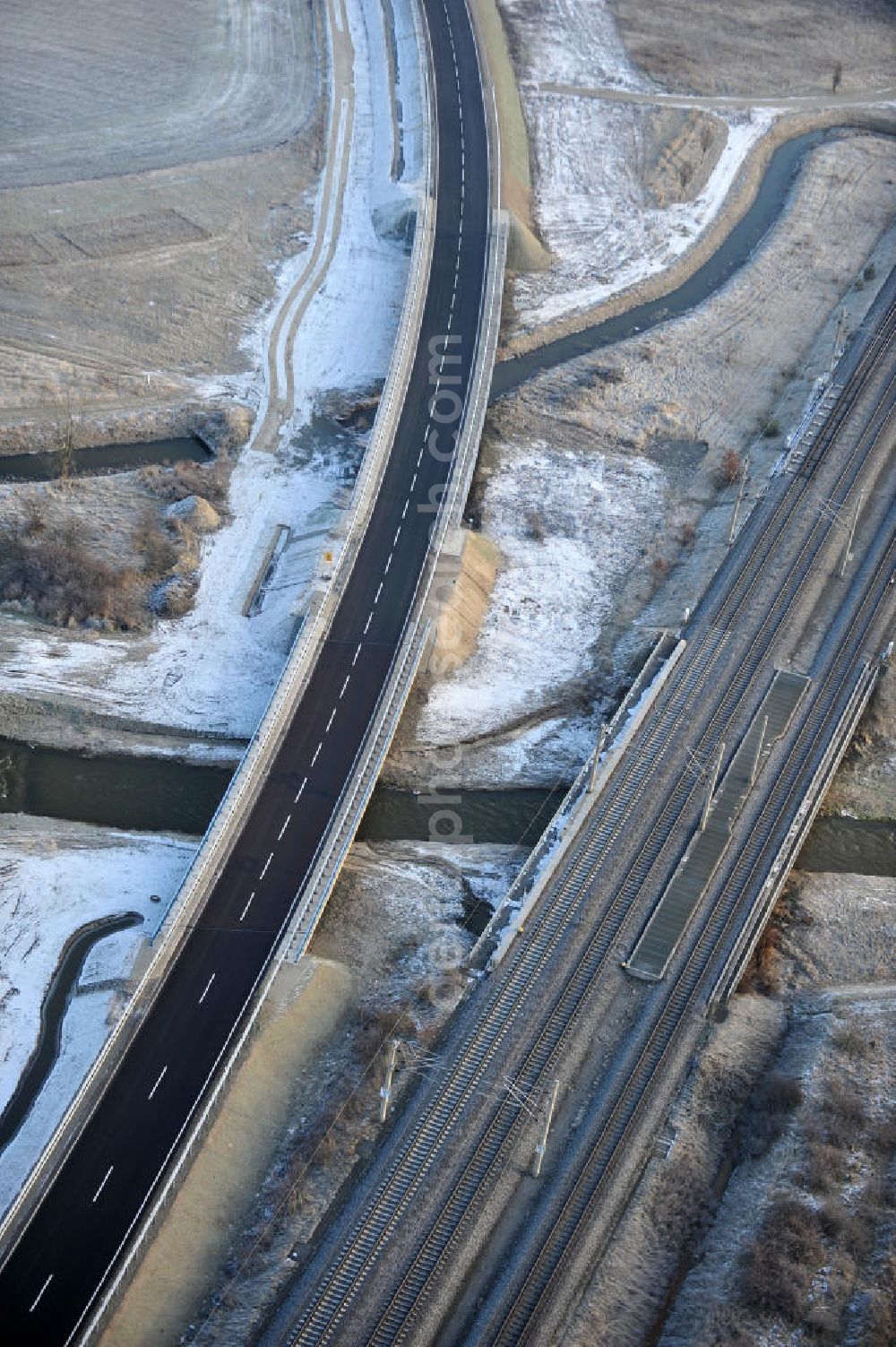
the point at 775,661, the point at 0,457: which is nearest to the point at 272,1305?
the point at 775,661

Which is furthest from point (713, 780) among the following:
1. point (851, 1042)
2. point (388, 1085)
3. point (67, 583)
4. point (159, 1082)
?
point (67, 583)

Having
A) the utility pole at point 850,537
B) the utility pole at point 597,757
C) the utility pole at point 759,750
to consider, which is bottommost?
the utility pole at point 597,757

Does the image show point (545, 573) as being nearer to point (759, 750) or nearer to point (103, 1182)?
point (759, 750)

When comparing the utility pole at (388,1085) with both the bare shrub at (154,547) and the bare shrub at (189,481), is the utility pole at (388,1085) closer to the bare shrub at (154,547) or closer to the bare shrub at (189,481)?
the bare shrub at (154,547)

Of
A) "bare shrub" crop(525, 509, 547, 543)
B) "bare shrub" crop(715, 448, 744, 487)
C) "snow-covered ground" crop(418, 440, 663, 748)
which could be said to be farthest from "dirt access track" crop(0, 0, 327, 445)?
"bare shrub" crop(715, 448, 744, 487)

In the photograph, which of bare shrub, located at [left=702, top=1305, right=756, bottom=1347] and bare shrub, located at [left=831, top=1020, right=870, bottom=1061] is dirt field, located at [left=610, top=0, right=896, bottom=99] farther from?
bare shrub, located at [left=702, top=1305, right=756, bottom=1347]

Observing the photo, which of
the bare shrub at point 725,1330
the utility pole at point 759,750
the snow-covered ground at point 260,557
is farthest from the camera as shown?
the snow-covered ground at point 260,557

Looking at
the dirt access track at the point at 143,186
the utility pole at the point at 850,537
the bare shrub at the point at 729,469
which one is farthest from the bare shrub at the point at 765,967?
the dirt access track at the point at 143,186
